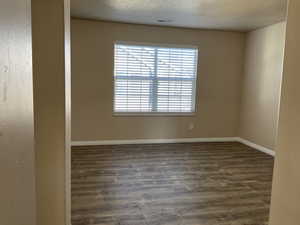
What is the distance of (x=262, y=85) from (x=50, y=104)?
15.8 ft

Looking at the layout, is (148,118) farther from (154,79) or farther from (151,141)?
(154,79)

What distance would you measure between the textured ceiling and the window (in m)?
0.60

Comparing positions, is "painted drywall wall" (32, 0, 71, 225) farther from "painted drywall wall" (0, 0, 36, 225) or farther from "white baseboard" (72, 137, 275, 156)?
"white baseboard" (72, 137, 275, 156)

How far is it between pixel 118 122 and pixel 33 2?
416cm

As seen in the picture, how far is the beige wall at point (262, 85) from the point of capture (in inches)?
195

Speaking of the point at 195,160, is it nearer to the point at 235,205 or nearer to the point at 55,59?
the point at 235,205

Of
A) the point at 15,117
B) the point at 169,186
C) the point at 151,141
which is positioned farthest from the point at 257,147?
the point at 15,117

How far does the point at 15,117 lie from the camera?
0.59 meters

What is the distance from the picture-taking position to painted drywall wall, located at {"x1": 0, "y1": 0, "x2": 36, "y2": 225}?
1.68 feet

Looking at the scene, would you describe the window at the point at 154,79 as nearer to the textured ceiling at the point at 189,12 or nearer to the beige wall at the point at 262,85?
the textured ceiling at the point at 189,12

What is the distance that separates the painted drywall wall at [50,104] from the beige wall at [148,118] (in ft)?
12.3

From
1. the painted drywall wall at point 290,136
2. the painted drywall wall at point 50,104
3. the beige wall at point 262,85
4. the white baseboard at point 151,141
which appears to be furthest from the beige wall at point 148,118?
the painted drywall wall at point 290,136

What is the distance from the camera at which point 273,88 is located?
→ 5070mm

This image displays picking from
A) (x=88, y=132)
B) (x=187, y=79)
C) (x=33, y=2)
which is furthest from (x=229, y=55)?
(x=33, y=2)
